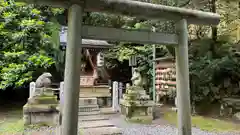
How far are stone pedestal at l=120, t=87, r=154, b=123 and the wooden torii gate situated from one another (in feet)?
12.8

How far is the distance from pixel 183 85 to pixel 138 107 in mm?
4099

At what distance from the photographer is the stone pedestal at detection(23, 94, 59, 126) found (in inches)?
249

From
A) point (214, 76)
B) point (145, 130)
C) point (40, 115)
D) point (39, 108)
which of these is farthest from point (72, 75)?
point (214, 76)

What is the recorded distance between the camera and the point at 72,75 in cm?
279

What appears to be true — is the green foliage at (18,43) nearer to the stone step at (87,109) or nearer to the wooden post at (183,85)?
the stone step at (87,109)

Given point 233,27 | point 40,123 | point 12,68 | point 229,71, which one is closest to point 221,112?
point 229,71

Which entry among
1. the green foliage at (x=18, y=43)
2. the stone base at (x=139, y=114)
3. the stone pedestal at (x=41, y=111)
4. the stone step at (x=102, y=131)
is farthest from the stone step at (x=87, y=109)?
the green foliage at (x=18, y=43)

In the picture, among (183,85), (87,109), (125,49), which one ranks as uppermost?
(125,49)

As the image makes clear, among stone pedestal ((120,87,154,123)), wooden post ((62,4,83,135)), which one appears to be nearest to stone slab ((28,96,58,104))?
stone pedestal ((120,87,154,123))

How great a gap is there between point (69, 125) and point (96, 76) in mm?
6458

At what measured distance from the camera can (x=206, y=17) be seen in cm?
376

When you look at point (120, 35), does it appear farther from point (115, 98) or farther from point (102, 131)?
point (115, 98)

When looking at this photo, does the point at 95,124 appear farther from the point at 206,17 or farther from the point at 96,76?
the point at 206,17

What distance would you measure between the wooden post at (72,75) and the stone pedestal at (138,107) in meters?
4.73
